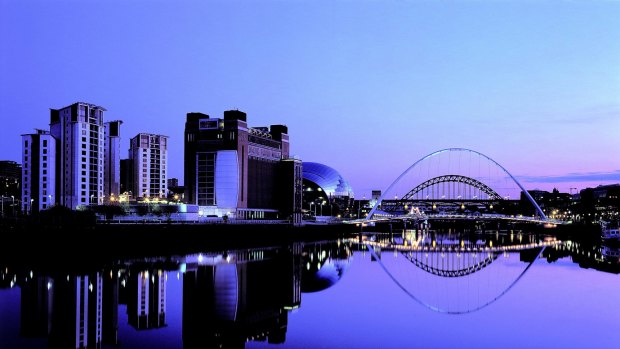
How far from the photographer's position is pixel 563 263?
187 feet

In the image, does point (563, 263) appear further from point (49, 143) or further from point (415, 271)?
point (49, 143)

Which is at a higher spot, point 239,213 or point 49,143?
point 49,143

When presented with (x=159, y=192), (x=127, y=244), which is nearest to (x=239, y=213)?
(x=159, y=192)

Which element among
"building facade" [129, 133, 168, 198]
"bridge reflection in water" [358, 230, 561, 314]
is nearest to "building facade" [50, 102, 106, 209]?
"building facade" [129, 133, 168, 198]

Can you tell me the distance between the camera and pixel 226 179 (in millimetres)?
99438

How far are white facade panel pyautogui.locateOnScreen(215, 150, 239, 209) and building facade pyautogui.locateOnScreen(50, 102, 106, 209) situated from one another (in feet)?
62.9

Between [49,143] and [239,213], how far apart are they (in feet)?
99.7

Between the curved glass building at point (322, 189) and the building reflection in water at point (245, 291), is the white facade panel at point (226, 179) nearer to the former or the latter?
the building reflection in water at point (245, 291)

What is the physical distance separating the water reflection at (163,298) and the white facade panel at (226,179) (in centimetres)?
4590

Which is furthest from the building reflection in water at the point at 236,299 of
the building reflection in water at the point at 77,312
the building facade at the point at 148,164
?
the building facade at the point at 148,164

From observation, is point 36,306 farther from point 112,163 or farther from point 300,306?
point 112,163

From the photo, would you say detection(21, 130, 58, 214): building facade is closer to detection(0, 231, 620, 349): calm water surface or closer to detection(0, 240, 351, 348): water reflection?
detection(0, 240, 351, 348): water reflection

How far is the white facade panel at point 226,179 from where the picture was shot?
3915 inches

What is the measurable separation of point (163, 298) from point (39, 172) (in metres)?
63.2
